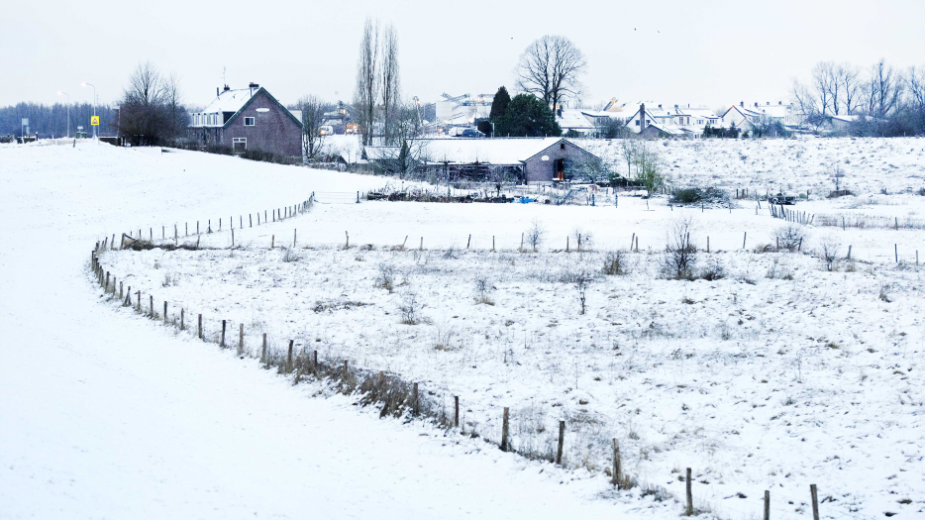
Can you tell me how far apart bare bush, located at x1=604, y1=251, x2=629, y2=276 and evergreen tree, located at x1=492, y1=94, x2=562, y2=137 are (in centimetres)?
5945

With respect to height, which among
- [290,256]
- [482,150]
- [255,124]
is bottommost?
[290,256]

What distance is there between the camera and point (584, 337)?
83.1 feet

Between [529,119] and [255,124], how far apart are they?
2965cm

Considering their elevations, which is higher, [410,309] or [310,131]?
[310,131]

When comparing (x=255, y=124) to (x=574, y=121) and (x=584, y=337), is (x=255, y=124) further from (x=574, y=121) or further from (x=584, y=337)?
(x=584, y=337)

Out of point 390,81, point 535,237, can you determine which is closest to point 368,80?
point 390,81

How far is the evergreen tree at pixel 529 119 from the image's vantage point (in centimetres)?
9462

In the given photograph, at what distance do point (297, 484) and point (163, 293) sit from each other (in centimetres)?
1844

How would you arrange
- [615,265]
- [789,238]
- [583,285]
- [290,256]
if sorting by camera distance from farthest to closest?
[789,238] < [290,256] < [615,265] < [583,285]

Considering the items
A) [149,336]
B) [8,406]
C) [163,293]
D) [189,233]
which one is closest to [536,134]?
[189,233]

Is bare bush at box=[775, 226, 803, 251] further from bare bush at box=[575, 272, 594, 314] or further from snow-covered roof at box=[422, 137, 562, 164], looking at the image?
snow-covered roof at box=[422, 137, 562, 164]

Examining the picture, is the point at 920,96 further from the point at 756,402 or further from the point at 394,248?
the point at 756,402

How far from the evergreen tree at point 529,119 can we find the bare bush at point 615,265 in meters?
59.4

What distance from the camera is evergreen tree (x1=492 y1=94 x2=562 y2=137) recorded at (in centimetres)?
9462
